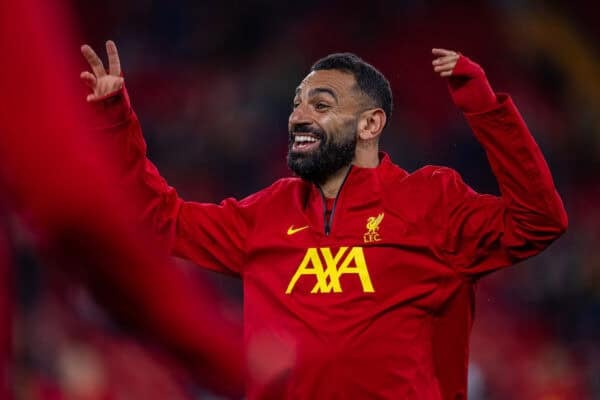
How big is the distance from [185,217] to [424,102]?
11.4 ft

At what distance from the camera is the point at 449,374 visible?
228cm

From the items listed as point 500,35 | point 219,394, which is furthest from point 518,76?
point 219,394

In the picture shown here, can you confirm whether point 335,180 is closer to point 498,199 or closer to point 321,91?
point 321,91

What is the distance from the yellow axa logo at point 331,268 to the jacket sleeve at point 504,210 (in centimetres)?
19

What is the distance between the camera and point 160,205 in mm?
2434

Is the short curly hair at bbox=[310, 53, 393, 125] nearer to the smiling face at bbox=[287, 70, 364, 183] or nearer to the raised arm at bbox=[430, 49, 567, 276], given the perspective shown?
the smiling face at bbox=[287, 70, 364, 183]

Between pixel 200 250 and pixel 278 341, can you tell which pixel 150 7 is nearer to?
pixel 200 250

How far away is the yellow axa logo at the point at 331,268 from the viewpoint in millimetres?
2250

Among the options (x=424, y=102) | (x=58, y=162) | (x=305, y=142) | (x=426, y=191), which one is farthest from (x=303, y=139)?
(x=424, y=102)

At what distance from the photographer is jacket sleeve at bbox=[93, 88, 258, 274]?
2.34 meters

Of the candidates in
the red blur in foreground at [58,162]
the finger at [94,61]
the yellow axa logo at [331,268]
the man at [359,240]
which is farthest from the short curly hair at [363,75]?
the red blur in foreground at [58,162]

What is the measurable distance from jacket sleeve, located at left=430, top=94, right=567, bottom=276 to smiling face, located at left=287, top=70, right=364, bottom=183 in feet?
1.15

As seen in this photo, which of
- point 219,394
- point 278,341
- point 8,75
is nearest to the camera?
point 8,75

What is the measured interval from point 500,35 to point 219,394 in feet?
16.5
